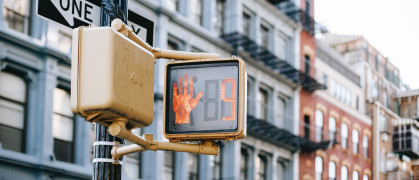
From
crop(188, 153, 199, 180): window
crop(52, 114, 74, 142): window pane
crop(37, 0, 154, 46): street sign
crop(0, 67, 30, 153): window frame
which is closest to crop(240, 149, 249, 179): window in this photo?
crop(188, 153, 199, 180): window

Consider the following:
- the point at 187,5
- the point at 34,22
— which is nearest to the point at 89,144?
the point at 34,22

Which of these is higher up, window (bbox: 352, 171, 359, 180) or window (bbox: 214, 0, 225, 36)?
window (bbox: 214, 0, 225, 36)

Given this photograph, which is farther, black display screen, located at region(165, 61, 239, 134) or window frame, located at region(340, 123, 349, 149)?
window frame, located at region(340, 123, 349, 149)

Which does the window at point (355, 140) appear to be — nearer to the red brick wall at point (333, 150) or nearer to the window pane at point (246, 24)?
the red brick wall at point (333, 150)

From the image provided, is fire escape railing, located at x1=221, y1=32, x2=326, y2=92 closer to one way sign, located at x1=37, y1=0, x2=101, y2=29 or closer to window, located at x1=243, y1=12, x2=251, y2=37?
window, located at x1=243, y1=12, x2=251, y2=37

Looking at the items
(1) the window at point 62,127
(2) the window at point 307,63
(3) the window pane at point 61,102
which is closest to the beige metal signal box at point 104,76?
(1) the window at point 62,127

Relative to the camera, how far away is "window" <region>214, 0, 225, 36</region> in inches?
1409

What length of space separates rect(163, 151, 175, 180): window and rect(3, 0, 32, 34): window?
9.40 m

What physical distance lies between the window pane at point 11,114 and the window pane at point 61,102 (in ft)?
4.81

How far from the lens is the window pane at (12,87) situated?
23.3 metres

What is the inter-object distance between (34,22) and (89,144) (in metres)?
4.86

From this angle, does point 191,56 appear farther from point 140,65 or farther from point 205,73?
point 140,65

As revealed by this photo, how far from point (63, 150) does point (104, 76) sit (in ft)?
73.1

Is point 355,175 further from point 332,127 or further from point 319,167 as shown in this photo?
point 319,167
